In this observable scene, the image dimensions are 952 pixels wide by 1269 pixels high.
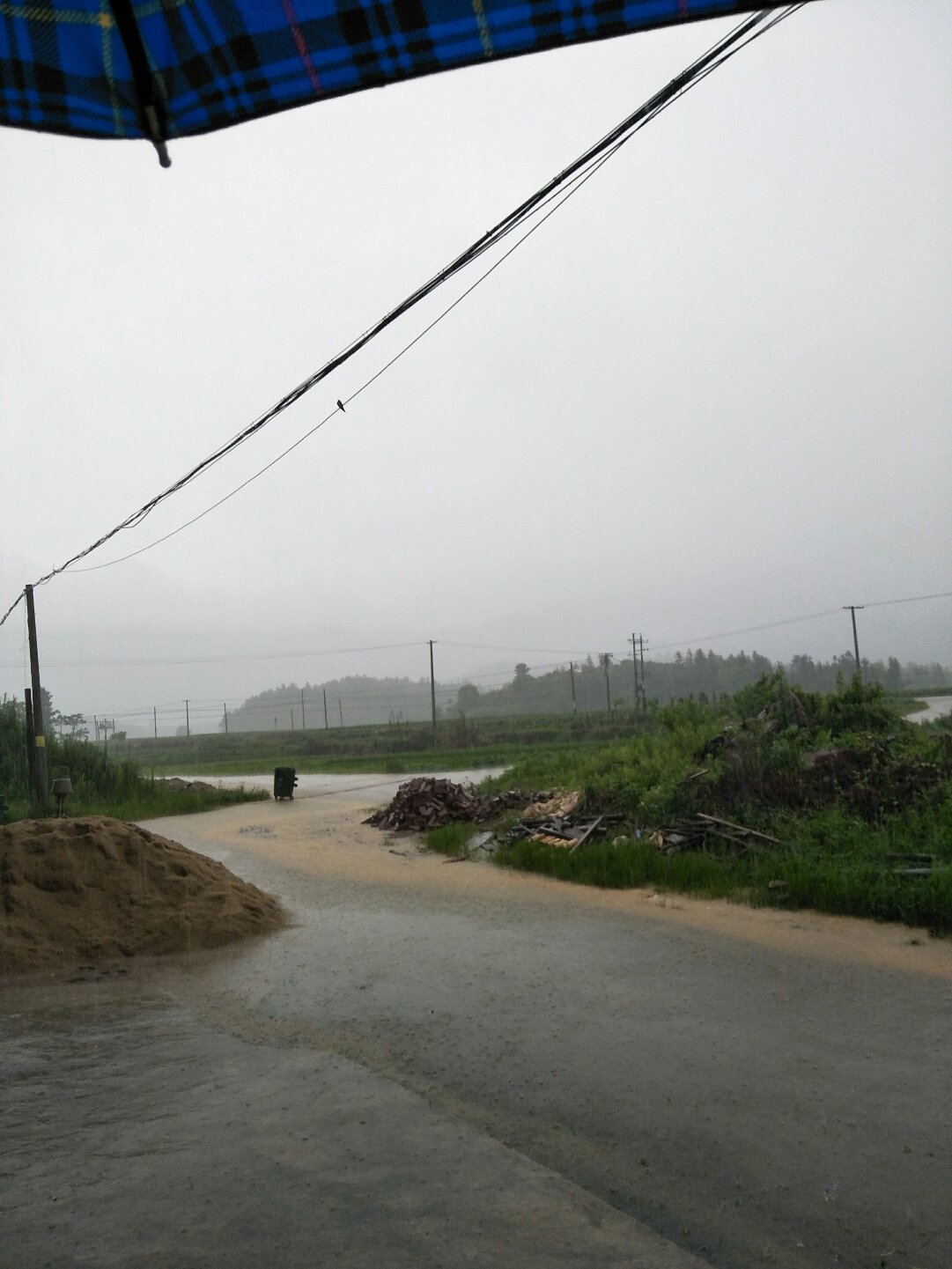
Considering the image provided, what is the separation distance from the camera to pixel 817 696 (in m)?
14.4

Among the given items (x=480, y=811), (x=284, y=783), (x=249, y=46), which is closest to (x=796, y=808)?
(x=480, y=811)

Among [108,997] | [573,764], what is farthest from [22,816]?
[108,997]

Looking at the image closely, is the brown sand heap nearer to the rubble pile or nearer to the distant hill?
the rubble pile

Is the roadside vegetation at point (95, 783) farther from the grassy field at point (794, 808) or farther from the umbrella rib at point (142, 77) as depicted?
the umbrella rib at point (142, 77)

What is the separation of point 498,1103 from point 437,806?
11732mm

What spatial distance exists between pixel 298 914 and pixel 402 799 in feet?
24.1

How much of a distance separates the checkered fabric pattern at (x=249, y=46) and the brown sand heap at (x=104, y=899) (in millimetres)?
6945

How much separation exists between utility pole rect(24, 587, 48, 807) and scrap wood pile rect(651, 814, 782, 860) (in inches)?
527

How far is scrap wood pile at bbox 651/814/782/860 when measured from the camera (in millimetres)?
10555

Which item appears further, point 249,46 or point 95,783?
point 95,783

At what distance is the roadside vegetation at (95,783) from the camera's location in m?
22.0

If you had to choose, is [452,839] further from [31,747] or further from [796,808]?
[31,747]

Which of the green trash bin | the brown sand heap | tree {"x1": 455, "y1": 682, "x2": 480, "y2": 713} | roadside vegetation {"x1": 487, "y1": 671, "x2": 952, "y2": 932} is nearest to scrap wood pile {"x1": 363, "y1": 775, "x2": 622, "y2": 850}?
roadside vegetation {"x1": 487, "y1": 671, "x2": 952, "y2": 932}

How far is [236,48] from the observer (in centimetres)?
235
